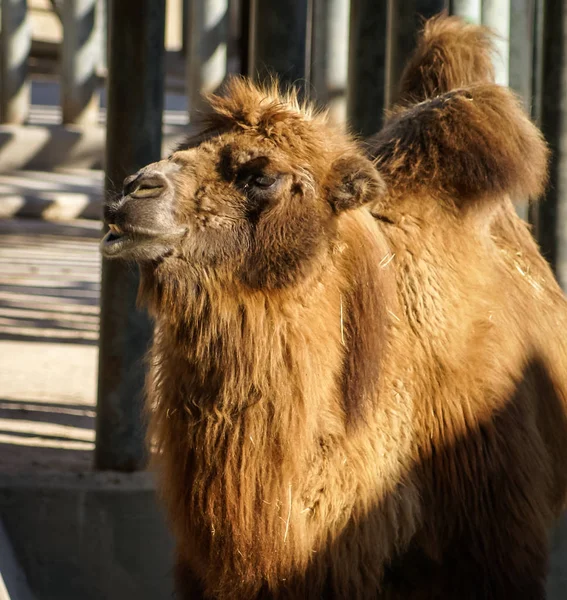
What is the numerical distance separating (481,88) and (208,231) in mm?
1525

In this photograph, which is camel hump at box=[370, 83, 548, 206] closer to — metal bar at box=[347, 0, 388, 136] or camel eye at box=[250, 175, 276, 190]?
camel eye at box=[250, 175, 276, 190]

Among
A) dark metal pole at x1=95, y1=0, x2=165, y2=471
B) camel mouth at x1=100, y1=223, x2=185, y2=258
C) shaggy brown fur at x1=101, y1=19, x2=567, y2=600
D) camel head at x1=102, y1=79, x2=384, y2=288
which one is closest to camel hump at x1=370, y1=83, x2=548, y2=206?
shaggy brown fur at x1=101, y1=19, x2=567, y2=600

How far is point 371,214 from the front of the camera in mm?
3873

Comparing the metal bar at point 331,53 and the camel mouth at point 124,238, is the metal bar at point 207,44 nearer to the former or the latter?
the metal bar at point 331,53

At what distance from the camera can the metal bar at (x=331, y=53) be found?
13.1 m

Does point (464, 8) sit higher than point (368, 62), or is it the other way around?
point (464, 8)

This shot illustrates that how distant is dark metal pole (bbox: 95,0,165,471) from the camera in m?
5.18

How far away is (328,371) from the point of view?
11.3ft

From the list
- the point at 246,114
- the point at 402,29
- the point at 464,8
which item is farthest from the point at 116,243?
the point at 464,8

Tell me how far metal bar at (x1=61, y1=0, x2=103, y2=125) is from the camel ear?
1715 cm

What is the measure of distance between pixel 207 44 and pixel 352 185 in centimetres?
1756

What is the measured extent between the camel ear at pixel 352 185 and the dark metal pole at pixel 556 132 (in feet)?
8.14

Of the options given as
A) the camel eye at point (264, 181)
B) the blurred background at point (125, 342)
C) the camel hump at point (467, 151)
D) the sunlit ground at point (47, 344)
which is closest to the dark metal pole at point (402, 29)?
the blurred background at point (125, 342)

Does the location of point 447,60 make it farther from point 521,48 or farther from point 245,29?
point 521,48
